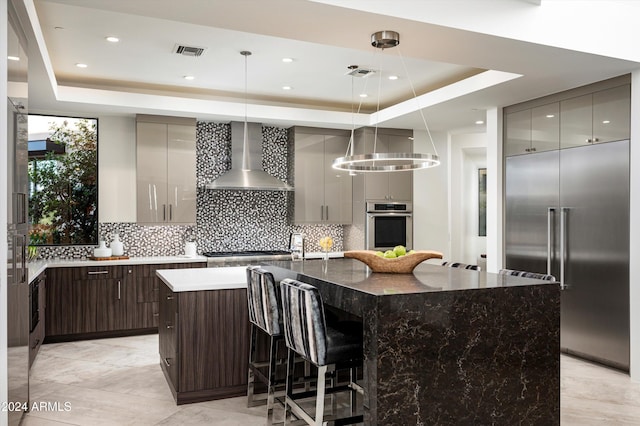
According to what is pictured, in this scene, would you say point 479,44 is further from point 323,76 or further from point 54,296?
point 54,296

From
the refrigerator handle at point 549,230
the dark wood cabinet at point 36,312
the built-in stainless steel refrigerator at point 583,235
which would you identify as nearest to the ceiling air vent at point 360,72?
the built-in stainless steel refrigerator at point 583,235

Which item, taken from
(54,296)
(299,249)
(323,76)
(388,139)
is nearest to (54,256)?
(54,296)

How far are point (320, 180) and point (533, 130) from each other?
9.70ft

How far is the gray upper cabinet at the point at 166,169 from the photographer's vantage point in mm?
6324

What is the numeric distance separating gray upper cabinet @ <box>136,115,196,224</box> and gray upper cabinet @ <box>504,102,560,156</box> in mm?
3810

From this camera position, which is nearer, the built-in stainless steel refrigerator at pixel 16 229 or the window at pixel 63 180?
the built-in stainless steel refrigerator at pixel 16 229

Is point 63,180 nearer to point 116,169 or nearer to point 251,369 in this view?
point 116,169

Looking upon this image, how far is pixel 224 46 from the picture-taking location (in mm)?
4723

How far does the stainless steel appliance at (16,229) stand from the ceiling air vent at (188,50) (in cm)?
158

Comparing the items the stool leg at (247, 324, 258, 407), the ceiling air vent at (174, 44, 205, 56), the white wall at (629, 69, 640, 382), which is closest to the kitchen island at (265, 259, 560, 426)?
the stool leg at (247, 324, 258, 407)

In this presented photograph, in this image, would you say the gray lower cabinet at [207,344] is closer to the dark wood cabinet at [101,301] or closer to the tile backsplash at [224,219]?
the dark wood cabinet at [101,301]

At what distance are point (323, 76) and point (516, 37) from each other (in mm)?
2502

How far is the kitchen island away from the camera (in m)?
2.70

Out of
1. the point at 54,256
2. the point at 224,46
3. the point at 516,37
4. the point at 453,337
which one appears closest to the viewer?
the point at 453,337
